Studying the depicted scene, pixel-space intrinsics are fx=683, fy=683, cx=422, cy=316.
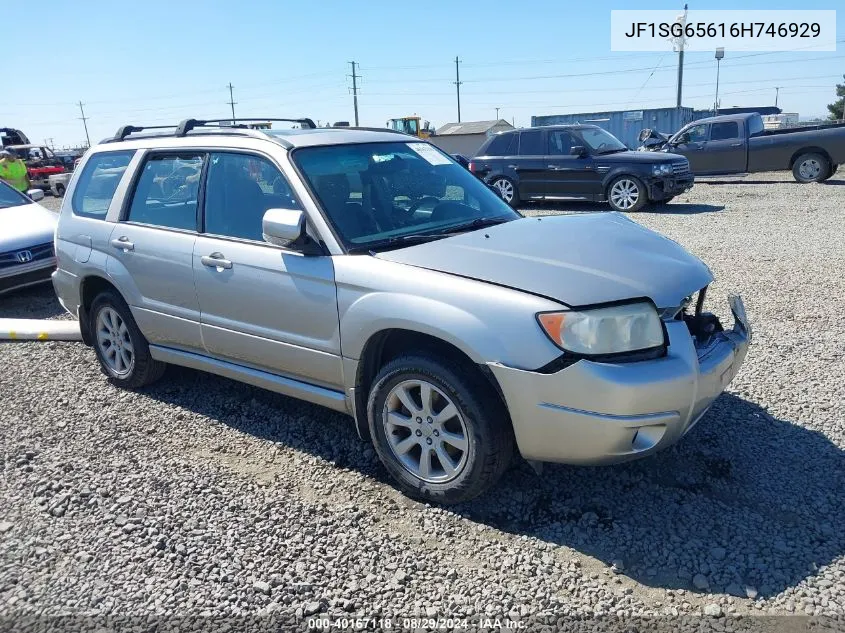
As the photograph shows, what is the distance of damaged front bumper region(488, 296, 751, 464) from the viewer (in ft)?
9.15

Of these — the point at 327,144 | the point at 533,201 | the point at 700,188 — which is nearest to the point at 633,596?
the point at 327,144

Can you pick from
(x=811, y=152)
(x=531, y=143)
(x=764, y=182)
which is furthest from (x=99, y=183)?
(x=764, y=182)

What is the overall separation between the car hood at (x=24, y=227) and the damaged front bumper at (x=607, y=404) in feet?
22.7

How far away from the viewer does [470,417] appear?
304cm

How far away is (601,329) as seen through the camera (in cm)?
284

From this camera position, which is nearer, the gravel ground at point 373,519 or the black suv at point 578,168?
the gravel ground at point 373,519

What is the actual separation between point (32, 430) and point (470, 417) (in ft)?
10.1

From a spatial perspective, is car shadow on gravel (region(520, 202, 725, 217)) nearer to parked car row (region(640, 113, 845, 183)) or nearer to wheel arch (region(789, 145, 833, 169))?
parked car row (region(640, 113, 845, 183))

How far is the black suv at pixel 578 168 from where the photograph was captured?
1327cm

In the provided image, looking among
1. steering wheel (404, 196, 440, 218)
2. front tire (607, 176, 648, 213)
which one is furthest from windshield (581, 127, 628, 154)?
steering wheel (404, 196, 440, 218)

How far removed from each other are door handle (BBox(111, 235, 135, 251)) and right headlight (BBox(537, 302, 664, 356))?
297cm

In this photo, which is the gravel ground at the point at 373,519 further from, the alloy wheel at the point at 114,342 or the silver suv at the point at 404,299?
the silver suv at the point at 404,299

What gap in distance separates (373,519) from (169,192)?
2.57m

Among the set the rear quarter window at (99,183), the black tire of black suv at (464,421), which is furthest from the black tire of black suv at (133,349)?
the black tire of black suv at (464,421)
